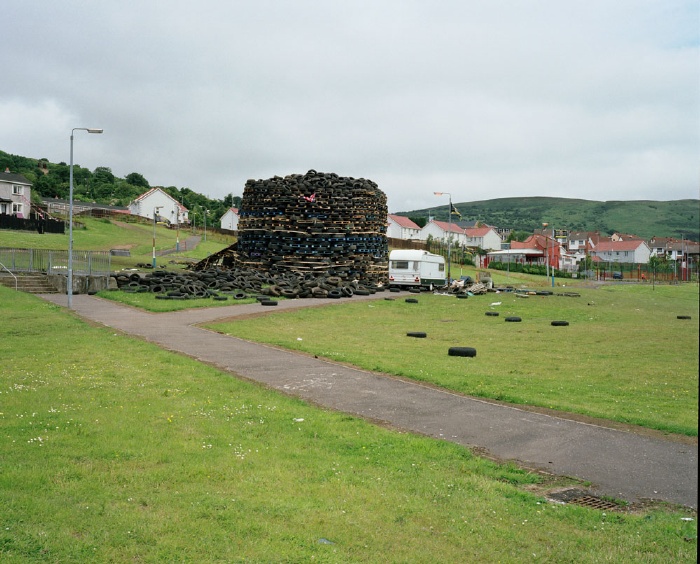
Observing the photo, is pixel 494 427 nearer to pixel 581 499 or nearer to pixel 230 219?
pixel 581 499

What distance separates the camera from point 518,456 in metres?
9.09

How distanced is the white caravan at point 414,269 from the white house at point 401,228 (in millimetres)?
83184

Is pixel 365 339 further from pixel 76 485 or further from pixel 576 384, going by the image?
pixel 76 485

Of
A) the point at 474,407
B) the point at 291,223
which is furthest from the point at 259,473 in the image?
the point at 291,223

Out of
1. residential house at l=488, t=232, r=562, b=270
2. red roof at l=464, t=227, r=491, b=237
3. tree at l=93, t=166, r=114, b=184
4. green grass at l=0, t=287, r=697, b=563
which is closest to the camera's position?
green grass at l=0, t=287, r=697, b=563

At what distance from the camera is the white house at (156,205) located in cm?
12775

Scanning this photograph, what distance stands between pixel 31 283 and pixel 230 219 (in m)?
97.6

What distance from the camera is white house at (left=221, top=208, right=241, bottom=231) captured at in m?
130

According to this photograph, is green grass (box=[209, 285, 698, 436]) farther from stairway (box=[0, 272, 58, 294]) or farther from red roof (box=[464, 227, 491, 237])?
red roof (box=[464, 227, 491, 237])

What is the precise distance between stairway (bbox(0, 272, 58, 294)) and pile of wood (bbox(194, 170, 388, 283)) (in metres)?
17.9

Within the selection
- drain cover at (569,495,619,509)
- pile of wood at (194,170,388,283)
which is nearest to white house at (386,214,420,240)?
pile of wood at (194,170,388,283)

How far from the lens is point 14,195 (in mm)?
88250

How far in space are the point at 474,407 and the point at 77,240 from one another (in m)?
64.7

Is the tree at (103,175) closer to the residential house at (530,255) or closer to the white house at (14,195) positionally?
the white house at (14,195)
